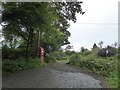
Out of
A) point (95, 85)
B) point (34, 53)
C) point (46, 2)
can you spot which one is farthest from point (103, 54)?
point (95, 85)

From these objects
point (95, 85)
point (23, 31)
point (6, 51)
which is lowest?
point (95, 85)

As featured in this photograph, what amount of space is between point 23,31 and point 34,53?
2.23m

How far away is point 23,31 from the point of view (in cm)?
2372

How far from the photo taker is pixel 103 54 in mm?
29031

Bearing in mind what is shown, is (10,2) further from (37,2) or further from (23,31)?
(23,31)

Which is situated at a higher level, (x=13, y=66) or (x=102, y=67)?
(x=13, y=66)

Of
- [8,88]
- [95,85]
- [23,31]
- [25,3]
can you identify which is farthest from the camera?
[23,31]

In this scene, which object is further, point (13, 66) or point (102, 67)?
point (102, 67)

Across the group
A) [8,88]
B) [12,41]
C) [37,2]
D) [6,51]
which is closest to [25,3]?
[37,2]

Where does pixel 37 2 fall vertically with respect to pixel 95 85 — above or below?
above

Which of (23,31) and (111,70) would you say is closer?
(111,70)

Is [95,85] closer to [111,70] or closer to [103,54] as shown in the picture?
[111,70]

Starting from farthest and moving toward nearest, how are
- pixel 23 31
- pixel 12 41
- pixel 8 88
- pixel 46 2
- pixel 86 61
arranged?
1. pixel 12 41
2. pixel 23 31
3. pixel 86 61
4. pixel 46 2
5. pixel 8 88

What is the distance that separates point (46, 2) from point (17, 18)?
1.95 metres
